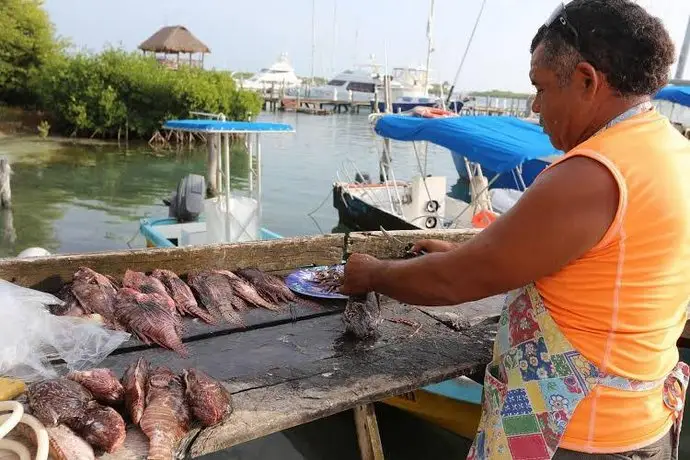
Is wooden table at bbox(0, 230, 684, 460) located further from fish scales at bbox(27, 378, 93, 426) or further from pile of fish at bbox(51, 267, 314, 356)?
fish scales at bbox(27, 378, 93, 426)

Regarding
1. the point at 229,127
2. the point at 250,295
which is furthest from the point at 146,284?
the point at 229,127

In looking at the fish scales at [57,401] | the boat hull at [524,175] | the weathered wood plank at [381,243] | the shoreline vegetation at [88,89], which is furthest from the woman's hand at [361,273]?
the shoreline vegetation at [88,89]

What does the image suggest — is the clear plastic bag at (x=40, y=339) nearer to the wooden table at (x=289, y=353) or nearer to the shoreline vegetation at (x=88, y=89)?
the wooden table at (x=289, y=353)

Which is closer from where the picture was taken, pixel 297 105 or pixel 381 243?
pixel 381 243

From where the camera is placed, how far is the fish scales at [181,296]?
319 centimetres

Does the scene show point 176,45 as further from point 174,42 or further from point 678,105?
point 678,105

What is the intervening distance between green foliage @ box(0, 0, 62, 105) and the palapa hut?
28.2 feet

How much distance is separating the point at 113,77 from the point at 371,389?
33641mm

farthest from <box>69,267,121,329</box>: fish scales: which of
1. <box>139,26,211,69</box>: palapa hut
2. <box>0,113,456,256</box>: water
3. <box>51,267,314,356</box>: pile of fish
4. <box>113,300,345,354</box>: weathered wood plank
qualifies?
<box>139,26,211,69</box>: palapa hut

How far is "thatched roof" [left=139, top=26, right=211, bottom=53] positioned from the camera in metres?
42.4

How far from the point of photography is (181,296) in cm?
330

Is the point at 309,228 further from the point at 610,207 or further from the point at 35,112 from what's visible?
the point at 35,112

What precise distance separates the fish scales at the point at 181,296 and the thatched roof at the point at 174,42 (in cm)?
4301

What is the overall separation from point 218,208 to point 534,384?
7317mm
